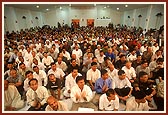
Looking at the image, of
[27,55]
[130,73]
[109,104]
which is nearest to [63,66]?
[27,55]

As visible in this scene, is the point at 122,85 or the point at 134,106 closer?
the point at 134,106

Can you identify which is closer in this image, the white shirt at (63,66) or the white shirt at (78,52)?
the white shirt at (63,66)

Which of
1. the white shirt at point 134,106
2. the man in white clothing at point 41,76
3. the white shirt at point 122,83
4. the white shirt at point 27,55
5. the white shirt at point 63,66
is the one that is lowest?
the white shirt at point 134,106

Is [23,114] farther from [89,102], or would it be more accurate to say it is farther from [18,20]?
[18,20]

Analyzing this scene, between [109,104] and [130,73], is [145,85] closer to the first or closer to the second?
[130,73]

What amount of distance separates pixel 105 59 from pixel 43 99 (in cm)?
212

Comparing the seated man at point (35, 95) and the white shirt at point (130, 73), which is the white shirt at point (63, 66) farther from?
the seated man at point (35, 95)

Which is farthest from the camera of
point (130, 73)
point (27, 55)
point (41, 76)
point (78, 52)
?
point (78, 52)

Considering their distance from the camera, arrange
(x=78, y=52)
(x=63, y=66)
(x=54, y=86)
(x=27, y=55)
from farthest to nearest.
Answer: (x=78, y=52)
(x=27, y=55)
(x=63, y=66)
(x=54, y=86)

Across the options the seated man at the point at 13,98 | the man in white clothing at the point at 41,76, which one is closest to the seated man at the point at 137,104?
the seated man at the point at 13,98

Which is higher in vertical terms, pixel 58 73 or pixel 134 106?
pixel 58 73

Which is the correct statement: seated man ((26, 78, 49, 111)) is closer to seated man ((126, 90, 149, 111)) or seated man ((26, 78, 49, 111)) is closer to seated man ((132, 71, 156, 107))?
seated man ((126, 90, 149, 111))

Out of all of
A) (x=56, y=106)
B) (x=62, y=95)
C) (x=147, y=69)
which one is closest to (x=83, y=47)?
(x=147, y=69)

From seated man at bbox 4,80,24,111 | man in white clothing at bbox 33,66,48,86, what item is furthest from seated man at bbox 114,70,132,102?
seated man at bbox 4,80,24,111
